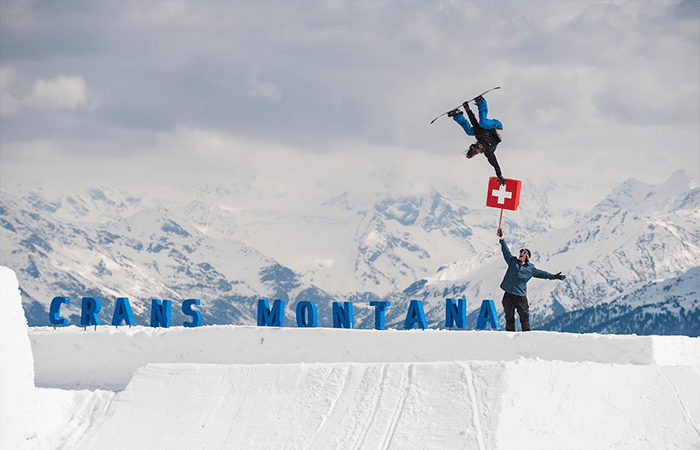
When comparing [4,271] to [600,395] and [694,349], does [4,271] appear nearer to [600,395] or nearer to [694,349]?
[600,395]

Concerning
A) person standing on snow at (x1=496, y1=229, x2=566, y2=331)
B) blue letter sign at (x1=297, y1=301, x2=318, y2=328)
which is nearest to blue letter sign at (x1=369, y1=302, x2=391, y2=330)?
blue letter sign at (x1=297, y1=301, x2=318, y2=328)

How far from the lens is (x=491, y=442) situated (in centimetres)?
2086

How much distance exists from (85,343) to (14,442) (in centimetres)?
872

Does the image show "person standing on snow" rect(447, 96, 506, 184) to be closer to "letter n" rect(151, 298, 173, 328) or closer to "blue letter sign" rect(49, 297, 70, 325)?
"letter n" rect(151, 298, 173, 328)

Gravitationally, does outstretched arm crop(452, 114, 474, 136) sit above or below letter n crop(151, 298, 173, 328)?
above

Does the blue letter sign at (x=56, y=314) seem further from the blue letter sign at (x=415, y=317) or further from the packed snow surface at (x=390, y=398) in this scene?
the blue letter sign at (x=415, y=317)

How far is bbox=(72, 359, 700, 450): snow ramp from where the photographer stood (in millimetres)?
21359

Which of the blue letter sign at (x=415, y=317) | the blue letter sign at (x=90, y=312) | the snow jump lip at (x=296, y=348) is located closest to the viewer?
the snow jump lip at (x=296, y=348)

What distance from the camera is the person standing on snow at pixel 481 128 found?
29.6 metres

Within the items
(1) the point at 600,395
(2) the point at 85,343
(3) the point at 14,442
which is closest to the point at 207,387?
(3) the point at 14,442

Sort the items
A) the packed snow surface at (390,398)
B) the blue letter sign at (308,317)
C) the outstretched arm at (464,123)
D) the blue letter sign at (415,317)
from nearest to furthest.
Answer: the packed snow surface at (390,398) < the outstretched arm at (464,123) < the blue letter sign at (415,317) < the blue letter sign at (308,317)

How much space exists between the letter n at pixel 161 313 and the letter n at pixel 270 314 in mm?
3460

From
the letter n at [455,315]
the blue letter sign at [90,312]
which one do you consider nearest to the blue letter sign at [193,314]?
the blue letter sign at [90,312]

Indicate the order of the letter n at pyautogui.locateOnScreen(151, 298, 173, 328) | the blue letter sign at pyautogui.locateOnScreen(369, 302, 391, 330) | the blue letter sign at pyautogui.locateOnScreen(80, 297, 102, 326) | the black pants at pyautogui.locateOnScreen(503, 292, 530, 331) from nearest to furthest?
1. the black pants at pyautogui.locateOnScreen(503, 292, 530, 331)
2. the blue letter sign at pyautogui.locateOnScreen(369, 302, 391, 330)
3. the blue letter sign at pyautogui.locateOnScreen(80, 297, 102, 326)
4. the letter n at pyautogui.locateOnScreen(151, 298, 173, 328)
